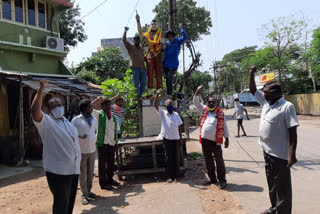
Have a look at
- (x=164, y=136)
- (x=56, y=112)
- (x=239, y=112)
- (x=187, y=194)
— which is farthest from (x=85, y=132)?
(x=239, y=112)

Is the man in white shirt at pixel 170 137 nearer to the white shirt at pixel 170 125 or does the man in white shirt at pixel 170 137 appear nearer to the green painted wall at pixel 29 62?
the white shirt at pixel 170 125

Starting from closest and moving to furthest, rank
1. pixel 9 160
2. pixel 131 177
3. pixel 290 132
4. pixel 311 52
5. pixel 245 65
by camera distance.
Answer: pixel 290 132 → pixel 131 177 → pixel 9 160 → pixel 311 52 → pixel 245 65

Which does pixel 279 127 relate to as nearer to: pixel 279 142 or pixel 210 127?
pixel 279 142

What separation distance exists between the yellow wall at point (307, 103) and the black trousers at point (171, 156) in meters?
20.4

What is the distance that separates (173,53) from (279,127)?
431 cm

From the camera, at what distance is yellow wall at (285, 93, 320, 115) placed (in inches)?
851

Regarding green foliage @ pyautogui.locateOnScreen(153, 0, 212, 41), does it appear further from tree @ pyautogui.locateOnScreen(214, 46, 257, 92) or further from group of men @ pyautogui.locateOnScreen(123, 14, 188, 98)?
tree @ pyautogui.locateOnScreen(214, 46, 257, 92)

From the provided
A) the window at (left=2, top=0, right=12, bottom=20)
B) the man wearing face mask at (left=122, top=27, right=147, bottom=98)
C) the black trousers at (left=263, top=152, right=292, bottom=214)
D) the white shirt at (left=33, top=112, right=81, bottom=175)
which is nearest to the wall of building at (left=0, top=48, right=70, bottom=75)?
the window at (left=2, top=0, right=12, bottom=20)

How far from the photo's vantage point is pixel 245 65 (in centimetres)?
2895

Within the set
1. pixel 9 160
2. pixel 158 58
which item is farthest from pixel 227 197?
pixel 9 160

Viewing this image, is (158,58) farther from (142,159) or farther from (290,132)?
(290,132)

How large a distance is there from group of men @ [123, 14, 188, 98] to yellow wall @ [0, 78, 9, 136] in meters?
5.12

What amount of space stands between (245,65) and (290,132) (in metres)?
27.6

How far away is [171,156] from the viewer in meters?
5.55
